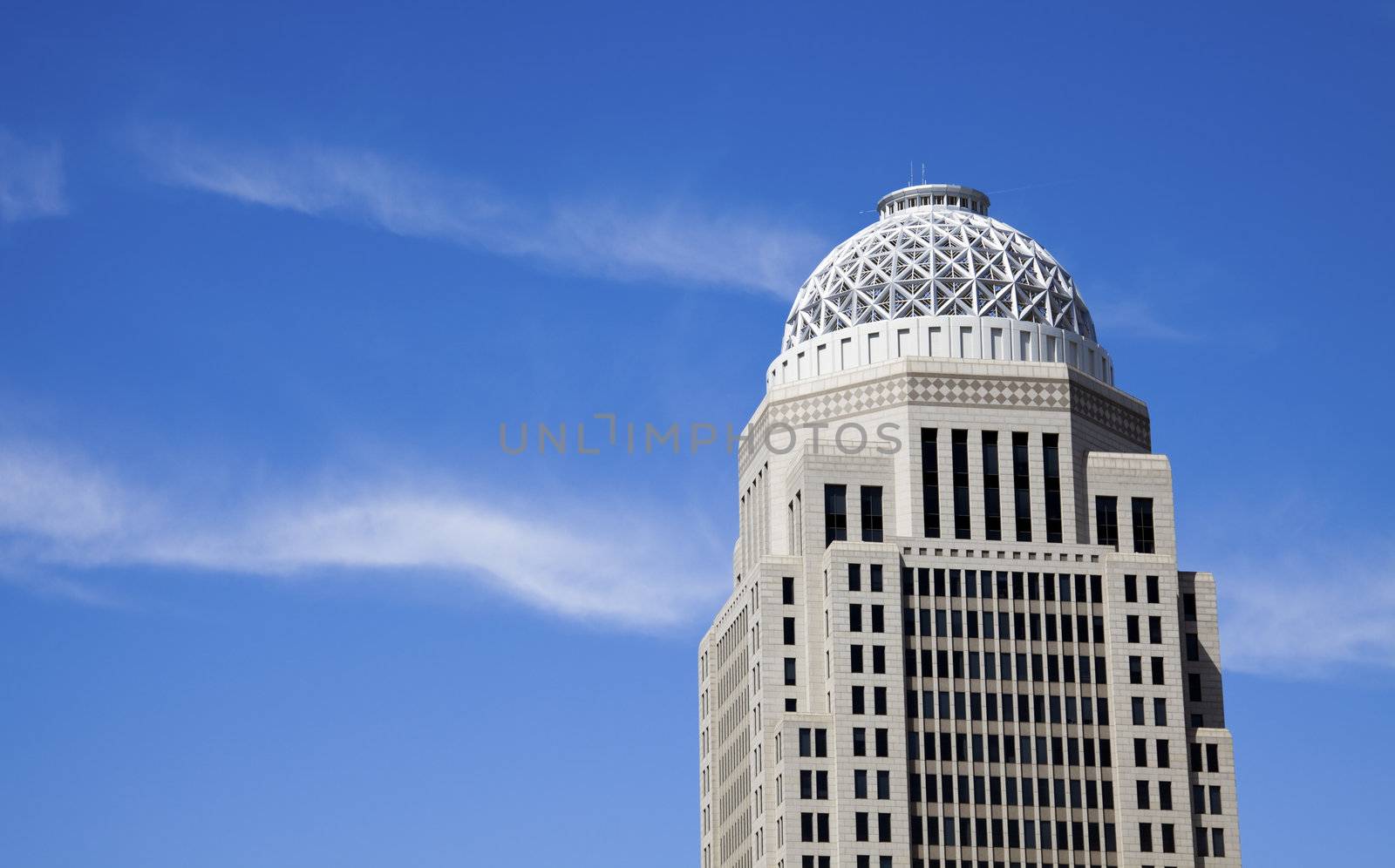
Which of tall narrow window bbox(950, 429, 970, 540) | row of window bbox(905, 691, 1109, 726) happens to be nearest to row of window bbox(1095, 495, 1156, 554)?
tall narrow window bbox(950, 429, 970, 540)

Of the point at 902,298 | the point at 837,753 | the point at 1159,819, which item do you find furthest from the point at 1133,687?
the point at 902,298

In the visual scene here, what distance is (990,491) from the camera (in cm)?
16050

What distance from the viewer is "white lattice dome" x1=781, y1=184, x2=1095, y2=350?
547 feet

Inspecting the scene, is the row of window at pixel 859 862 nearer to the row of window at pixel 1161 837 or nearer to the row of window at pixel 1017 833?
the row of window at pixel 1017 833

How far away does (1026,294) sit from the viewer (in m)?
168

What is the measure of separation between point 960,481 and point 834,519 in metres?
8.97

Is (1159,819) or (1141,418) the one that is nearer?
(1159,819)

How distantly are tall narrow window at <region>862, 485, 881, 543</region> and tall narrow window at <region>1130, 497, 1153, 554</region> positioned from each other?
17554 millimetres

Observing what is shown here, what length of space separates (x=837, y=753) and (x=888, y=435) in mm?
23354

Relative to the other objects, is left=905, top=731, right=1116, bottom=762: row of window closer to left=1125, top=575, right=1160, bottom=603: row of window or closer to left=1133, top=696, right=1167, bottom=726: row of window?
left=1133, top=696, right=1167, bottom=726: row of window

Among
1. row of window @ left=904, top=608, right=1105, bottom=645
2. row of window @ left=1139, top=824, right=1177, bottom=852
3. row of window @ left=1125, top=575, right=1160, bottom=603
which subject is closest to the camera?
row of window @ left=1139, top=824, right=1177, bottom=852

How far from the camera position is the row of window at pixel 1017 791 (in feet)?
496

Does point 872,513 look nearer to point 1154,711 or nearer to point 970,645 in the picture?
point 970,645

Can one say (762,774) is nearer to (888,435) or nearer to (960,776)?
(960,776)
